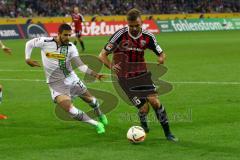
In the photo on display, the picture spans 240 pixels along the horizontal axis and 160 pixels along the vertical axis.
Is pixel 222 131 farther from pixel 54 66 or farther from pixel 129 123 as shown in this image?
pixel 54 66

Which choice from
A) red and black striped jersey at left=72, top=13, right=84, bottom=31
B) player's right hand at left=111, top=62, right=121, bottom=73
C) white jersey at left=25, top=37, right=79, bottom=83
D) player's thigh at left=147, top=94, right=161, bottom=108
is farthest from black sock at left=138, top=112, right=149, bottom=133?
red and black striped jersey at left=72, top=13, right=84, bottom=31

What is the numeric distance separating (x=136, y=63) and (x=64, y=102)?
1655 mm

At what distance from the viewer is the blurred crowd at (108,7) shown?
54625mm

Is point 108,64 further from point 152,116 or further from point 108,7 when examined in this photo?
point 108,7

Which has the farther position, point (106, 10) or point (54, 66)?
point (106, 10)

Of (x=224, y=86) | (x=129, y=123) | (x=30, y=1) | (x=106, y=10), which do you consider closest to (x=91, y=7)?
(x=106, y=10)

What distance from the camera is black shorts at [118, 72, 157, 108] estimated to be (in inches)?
449

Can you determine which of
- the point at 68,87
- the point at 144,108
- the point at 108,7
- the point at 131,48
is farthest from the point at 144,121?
the point at 108,7

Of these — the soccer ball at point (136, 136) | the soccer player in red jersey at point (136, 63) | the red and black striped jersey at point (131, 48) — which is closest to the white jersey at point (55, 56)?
the soccer player in red jersey at point (136, 63)

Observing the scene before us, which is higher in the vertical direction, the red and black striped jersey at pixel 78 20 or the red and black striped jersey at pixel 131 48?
the red and black striped jersey at pixel 131 48

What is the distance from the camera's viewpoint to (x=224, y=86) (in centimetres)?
1892

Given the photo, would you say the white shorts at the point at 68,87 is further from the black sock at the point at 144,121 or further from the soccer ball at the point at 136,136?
the soccer ball at the point at 136,136

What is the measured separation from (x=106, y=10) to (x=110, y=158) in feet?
169

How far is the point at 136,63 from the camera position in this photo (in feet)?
38.2
